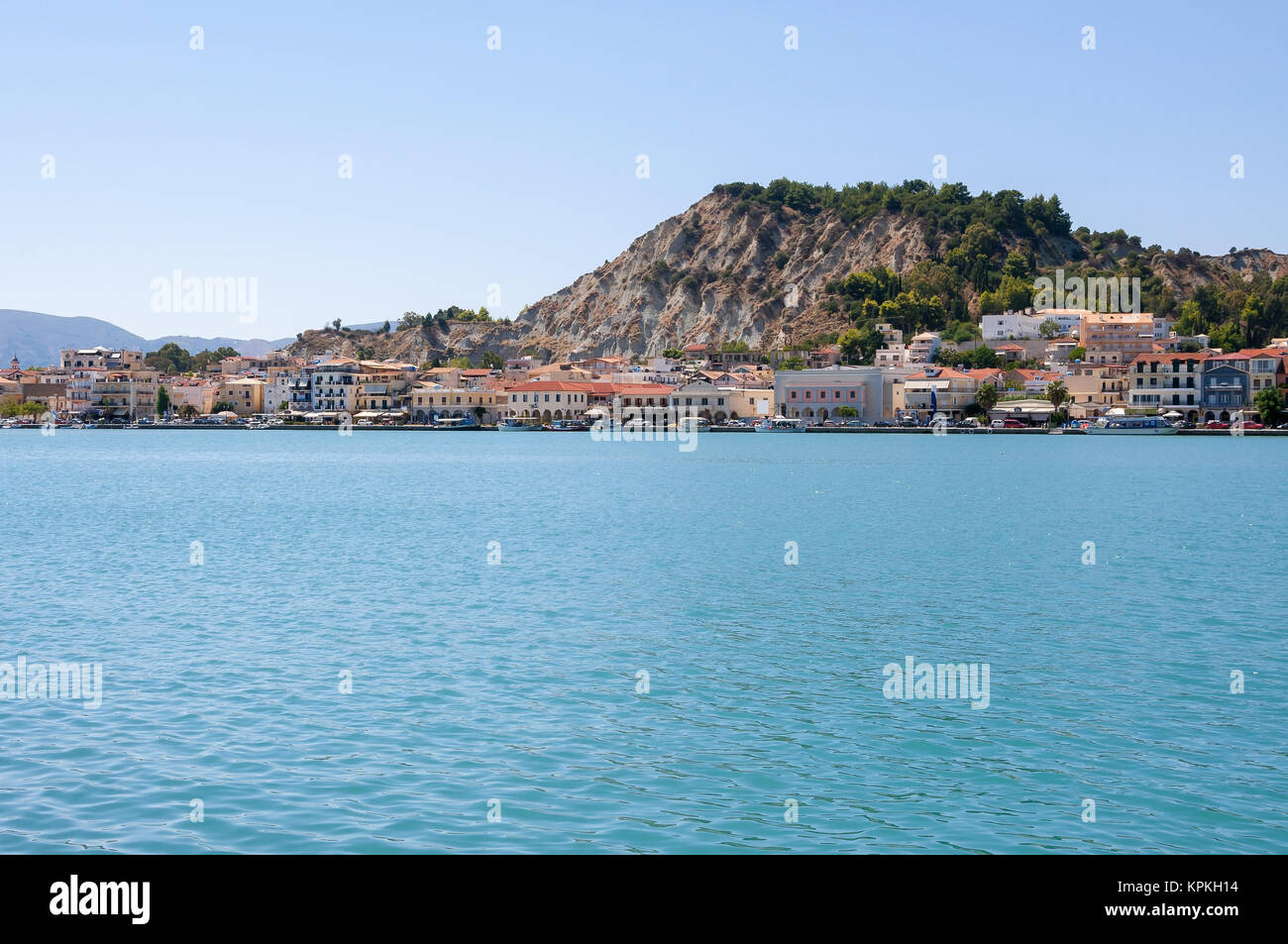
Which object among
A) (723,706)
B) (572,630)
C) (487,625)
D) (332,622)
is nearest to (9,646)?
(332,622)

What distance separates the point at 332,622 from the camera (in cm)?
1828

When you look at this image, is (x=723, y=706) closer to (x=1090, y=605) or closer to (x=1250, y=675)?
(x=1250, y=675)

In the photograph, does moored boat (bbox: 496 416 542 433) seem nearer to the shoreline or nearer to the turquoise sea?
the shoreline

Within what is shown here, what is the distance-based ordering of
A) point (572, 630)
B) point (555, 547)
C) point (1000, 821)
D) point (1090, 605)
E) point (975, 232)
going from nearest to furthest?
1. point (1000, 821)
2. point (572, 630)
3. point (1090, 605)
4. point (555, 547)
5. point (975, 232)

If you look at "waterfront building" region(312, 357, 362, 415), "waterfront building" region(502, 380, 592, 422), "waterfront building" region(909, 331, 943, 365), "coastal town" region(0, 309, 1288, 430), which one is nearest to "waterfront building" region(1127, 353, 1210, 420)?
"coastal town" region(0, 309, 1288, 430)

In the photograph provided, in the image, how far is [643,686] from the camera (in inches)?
547

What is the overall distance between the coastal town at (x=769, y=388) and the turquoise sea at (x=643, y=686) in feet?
284

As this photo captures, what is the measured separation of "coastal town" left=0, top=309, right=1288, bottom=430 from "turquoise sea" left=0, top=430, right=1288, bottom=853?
8665 cm

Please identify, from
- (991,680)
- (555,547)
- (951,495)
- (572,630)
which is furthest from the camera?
(951,495)

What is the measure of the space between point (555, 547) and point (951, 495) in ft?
76.5

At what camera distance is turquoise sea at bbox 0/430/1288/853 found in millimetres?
9242

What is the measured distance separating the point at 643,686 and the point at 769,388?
428ft

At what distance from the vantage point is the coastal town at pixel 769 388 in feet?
379
